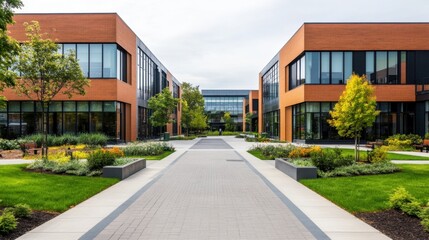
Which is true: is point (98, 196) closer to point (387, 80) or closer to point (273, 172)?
point (273, 172)

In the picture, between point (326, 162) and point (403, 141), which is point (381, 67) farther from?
point (326, 162)

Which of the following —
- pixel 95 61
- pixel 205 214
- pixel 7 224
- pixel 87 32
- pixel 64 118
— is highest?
pixel 87 32

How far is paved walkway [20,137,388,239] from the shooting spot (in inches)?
279

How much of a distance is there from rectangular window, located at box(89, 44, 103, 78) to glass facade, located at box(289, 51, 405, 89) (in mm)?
20253

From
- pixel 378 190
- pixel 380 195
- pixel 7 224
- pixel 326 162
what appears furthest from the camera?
pixel 326 162

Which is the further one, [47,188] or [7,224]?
[47,188]

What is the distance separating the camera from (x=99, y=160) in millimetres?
14969

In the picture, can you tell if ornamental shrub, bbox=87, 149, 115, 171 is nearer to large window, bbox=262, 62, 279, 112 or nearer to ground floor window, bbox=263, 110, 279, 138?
large window, bbox=262, 62, 279, 112

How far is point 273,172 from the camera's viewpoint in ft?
53.6

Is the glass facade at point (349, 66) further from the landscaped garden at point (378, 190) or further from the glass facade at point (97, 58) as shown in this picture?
the landscaped garden at point (378, 190)

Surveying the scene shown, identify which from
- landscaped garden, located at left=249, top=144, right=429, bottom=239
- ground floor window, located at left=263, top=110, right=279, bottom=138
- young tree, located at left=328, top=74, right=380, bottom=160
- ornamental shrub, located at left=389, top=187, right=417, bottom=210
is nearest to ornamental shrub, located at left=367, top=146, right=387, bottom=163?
landscaped garden, located at left=249, top=144, right=429, bottom=239

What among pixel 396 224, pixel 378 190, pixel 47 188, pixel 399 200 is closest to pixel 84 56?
pixel 47 188

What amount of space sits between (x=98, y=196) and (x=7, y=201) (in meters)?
2.29

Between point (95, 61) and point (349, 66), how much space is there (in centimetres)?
2506
